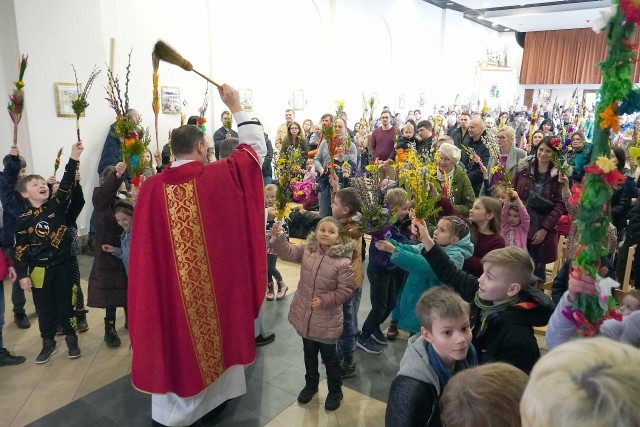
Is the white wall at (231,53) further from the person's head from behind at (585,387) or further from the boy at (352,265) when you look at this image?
the person's head from behind at (585,387)

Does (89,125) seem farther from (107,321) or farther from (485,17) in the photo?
(485,17)

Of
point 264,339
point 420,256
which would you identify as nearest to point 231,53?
point 264,339

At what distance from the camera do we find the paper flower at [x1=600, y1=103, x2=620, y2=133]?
1.26 meters

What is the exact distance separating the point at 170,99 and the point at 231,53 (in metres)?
1.74

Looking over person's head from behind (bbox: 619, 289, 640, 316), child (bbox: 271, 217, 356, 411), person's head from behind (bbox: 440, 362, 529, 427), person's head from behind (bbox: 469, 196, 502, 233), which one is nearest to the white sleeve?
child (bbox: 271, 217, 356, 411)

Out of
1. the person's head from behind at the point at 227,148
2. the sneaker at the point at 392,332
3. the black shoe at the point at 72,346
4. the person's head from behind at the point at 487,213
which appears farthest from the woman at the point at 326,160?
the black shoe at the point at 72,346

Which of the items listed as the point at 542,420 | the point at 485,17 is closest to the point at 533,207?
the point at 542,420

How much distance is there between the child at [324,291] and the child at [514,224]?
5.78 ft

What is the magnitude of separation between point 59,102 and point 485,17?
1567 centimetres

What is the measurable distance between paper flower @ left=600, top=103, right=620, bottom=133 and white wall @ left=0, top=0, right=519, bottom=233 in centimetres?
629

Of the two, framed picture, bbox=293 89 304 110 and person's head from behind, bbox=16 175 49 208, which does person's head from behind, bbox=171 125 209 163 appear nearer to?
person's head from behind, bbox=16 175 49 208

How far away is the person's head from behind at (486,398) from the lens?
110 cm

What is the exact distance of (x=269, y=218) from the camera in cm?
359

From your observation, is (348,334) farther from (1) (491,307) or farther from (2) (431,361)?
(2) (431,361)
